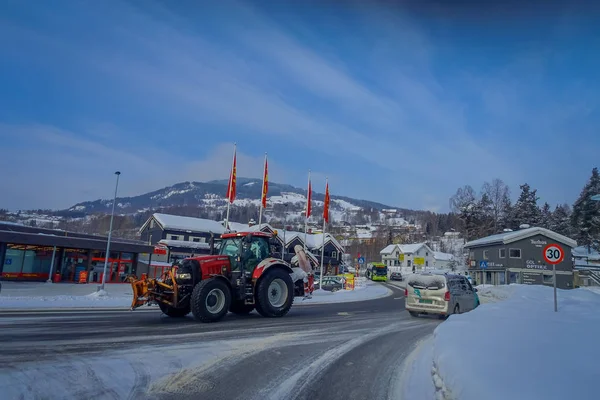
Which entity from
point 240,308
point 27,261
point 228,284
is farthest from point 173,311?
point 27,261

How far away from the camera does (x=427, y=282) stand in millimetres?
15328

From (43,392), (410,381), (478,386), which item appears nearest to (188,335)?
(43,392)

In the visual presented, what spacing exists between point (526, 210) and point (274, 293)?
221ft

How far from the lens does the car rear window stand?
49.3ft

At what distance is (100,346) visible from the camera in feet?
24.7

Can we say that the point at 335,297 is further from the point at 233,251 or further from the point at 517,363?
the point at 517,363

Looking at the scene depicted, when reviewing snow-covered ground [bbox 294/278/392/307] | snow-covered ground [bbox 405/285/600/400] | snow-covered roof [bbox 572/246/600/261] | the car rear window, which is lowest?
snow-covered ground [bbox 294/278/392/307]

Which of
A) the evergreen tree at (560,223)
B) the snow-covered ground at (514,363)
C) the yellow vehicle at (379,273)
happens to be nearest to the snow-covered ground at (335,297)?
the snow-covered ground at (514,363)

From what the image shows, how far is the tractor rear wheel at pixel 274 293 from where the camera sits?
500 inches

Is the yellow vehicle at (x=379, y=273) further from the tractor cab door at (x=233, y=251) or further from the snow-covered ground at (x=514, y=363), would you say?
the snow-covered ground at (x=514, y=363)

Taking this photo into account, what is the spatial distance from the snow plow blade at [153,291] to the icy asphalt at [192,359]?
0.56 meters

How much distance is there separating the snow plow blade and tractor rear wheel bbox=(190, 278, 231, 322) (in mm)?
772

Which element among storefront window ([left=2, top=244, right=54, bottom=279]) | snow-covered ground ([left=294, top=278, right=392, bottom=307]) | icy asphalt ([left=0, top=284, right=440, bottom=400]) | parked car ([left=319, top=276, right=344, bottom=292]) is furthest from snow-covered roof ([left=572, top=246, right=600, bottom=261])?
storefront window ([left=2, top=244, right=54, bottom=279])

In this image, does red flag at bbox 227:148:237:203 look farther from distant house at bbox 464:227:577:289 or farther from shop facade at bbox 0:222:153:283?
distant house at bbox 464:227:577:289
